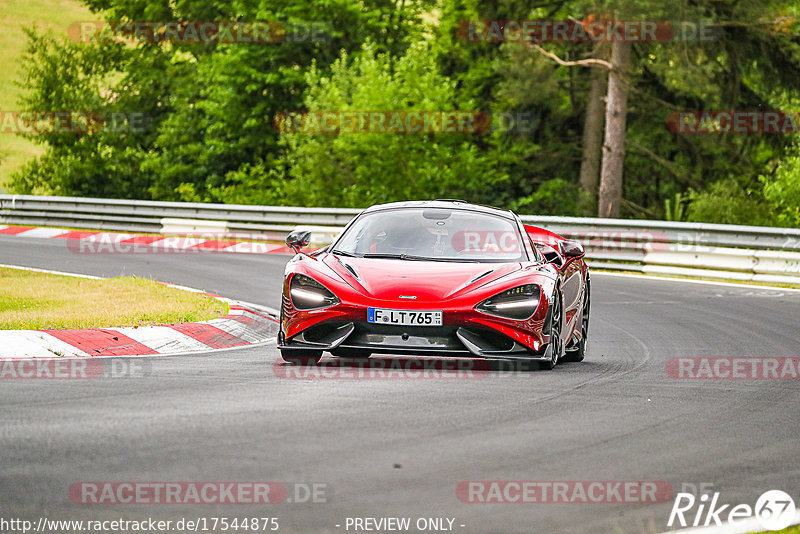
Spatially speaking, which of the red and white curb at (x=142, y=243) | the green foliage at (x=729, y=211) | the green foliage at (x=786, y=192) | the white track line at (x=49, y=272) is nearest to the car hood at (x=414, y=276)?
the white track line at (x=49, y=272)

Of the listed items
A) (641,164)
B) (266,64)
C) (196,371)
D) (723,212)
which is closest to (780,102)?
(641,164)

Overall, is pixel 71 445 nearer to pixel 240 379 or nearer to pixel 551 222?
pixel 240 379

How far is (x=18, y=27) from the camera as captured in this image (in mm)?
135750

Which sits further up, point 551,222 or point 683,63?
point 683,63

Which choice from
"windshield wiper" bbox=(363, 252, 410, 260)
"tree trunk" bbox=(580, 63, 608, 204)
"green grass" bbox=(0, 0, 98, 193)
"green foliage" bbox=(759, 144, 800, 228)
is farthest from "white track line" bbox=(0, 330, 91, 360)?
"green grass" bbox=(0, 0, 98, 193)

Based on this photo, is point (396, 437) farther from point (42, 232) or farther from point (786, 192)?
point (786, 192)

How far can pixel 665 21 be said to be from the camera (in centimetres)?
3102

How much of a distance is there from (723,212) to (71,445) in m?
24.1

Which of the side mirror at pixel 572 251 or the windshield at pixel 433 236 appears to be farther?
the side mirror at pixel 572 251

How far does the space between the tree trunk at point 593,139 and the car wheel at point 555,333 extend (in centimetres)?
3021

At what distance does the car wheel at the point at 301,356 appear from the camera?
982 centimetres

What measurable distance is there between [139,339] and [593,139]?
31095 millimetres

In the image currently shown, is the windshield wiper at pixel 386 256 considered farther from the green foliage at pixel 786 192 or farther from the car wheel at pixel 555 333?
the green foliage at pixel 786 192

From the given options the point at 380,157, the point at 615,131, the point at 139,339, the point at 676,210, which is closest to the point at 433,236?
the point at 139,339
